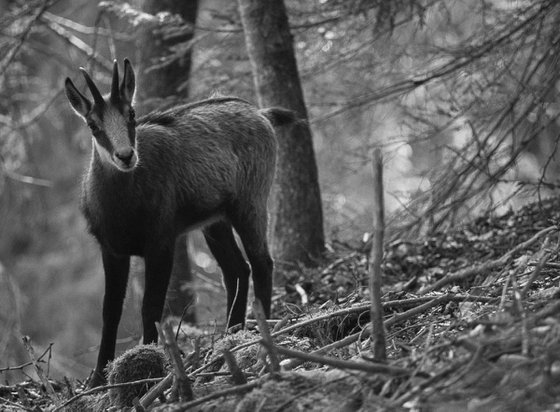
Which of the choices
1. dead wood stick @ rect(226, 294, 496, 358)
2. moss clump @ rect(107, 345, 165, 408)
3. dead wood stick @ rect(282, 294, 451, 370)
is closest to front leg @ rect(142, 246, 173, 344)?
moss clump @ rect(107, 345, 165, 408)

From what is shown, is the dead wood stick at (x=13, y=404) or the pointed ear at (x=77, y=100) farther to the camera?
the pointed ear at (x=77, y=100)

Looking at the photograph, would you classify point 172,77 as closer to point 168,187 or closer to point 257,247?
point 257,247

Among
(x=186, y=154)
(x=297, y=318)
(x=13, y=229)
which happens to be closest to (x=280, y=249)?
(x=186, y=154)

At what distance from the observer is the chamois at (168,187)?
5.99m

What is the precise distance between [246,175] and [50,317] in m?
11.8

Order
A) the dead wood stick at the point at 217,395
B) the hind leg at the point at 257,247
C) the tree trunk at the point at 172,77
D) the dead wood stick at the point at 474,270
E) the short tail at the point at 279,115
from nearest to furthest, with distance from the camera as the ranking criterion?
1. the dead wood stick at the point at 217,395
2. the dead wood stick at the point at 474,270
3. the hind leg at the point at 257,247
4. the short tail at the point at 279,115
5. the tree trunk at the point at 172,77

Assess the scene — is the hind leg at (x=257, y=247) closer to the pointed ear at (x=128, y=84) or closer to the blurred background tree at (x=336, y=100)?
the blurred background tree at (x=336, y=100)

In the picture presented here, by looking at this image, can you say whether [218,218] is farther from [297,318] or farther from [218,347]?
[218,347]

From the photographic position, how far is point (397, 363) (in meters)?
3.36

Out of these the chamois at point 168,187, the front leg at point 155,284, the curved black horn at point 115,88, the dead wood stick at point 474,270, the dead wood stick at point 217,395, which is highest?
the curved black horn at point 115,88

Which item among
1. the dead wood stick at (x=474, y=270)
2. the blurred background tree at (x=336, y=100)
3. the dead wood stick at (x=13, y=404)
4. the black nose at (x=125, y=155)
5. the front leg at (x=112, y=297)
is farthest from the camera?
the blurred background tree at (x=336, y=100)

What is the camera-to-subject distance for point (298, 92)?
8.34m

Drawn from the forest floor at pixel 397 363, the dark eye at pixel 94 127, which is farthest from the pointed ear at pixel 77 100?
the forest floor at pixel 397 363

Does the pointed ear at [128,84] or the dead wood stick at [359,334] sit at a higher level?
the pointed ear at [128,84]
